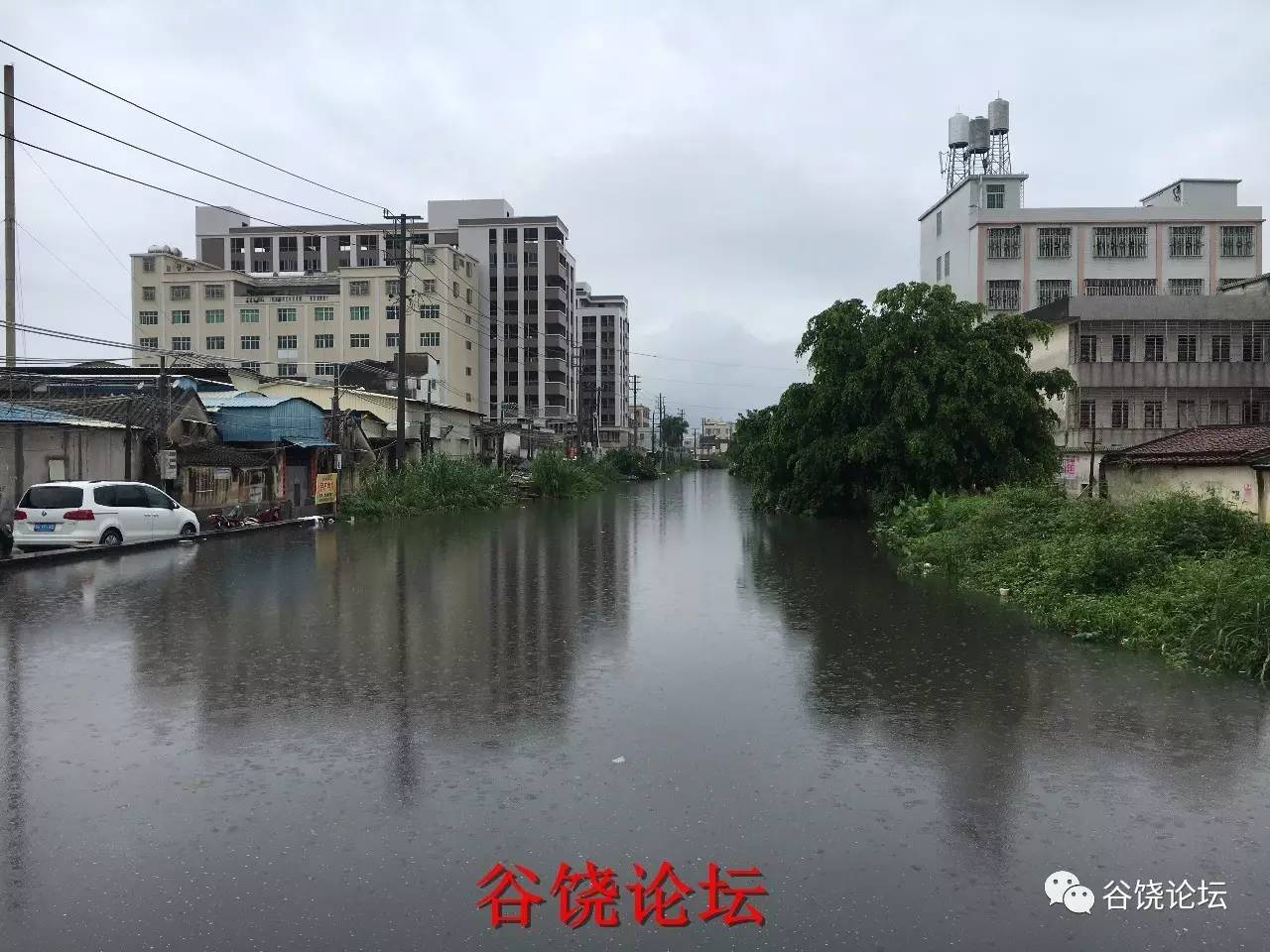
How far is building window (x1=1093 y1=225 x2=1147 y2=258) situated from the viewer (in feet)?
189

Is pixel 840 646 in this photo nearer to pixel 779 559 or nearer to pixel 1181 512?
pixel 1181 512

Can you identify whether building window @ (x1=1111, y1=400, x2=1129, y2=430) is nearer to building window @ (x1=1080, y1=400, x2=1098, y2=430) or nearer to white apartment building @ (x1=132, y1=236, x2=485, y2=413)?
building window @ (x1=1080, y1=400, x2=1098, y2=430)

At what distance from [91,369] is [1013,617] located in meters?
40.5

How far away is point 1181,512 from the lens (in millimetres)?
14852

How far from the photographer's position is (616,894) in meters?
4.77

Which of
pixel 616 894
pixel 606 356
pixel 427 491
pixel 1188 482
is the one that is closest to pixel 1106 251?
pixel 1188 482

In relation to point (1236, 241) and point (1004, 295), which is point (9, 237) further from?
point (1236, 241)

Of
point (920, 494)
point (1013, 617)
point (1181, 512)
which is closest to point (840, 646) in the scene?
point (1013, 617)

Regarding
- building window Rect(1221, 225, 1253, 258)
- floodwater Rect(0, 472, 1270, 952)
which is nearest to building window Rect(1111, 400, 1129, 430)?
building window Rect(1221, 225, 1253, 258)

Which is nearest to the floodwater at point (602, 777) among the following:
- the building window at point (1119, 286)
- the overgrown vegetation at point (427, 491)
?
the overgrown vegetation at point (427, 491)

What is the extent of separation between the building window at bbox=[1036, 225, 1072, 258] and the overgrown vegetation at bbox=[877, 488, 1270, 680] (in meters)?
41.5

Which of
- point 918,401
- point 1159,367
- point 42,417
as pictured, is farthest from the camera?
point 1159,367

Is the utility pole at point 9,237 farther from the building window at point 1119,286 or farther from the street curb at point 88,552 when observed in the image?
the building window at point 1119,286

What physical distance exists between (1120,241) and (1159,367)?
19136 mm
